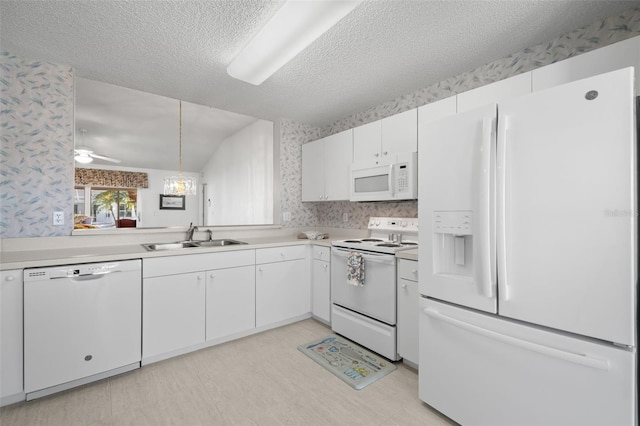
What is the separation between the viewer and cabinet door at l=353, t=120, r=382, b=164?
2.78 metres

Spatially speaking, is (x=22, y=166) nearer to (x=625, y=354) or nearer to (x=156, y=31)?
(x=156, y=31)

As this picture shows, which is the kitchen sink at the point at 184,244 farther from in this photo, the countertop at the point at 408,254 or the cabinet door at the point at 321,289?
the countertop at the point at 408,254

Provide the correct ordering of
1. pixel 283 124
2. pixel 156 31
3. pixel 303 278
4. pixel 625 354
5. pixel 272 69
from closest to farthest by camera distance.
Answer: pixel 625 354 < pixel 156 31 < pixel 272 69 < pixel 303 278 < pixel 283 124

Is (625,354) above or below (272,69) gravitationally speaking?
below

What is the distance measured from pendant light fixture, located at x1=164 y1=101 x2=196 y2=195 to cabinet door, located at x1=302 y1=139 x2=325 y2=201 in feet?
4.76

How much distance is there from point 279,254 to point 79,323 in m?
1.57

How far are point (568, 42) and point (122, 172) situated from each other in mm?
4087

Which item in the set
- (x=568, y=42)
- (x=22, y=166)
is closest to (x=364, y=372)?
(x=568, y=42)

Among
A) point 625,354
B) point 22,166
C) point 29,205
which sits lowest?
point 625,354

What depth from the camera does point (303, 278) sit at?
3.07m

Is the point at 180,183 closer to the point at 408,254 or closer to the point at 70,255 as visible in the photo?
the point at 70,255

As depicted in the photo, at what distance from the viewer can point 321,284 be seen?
9.77 feet

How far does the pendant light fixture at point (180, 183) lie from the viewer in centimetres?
350

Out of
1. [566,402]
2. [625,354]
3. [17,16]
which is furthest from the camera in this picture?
[17,16]
